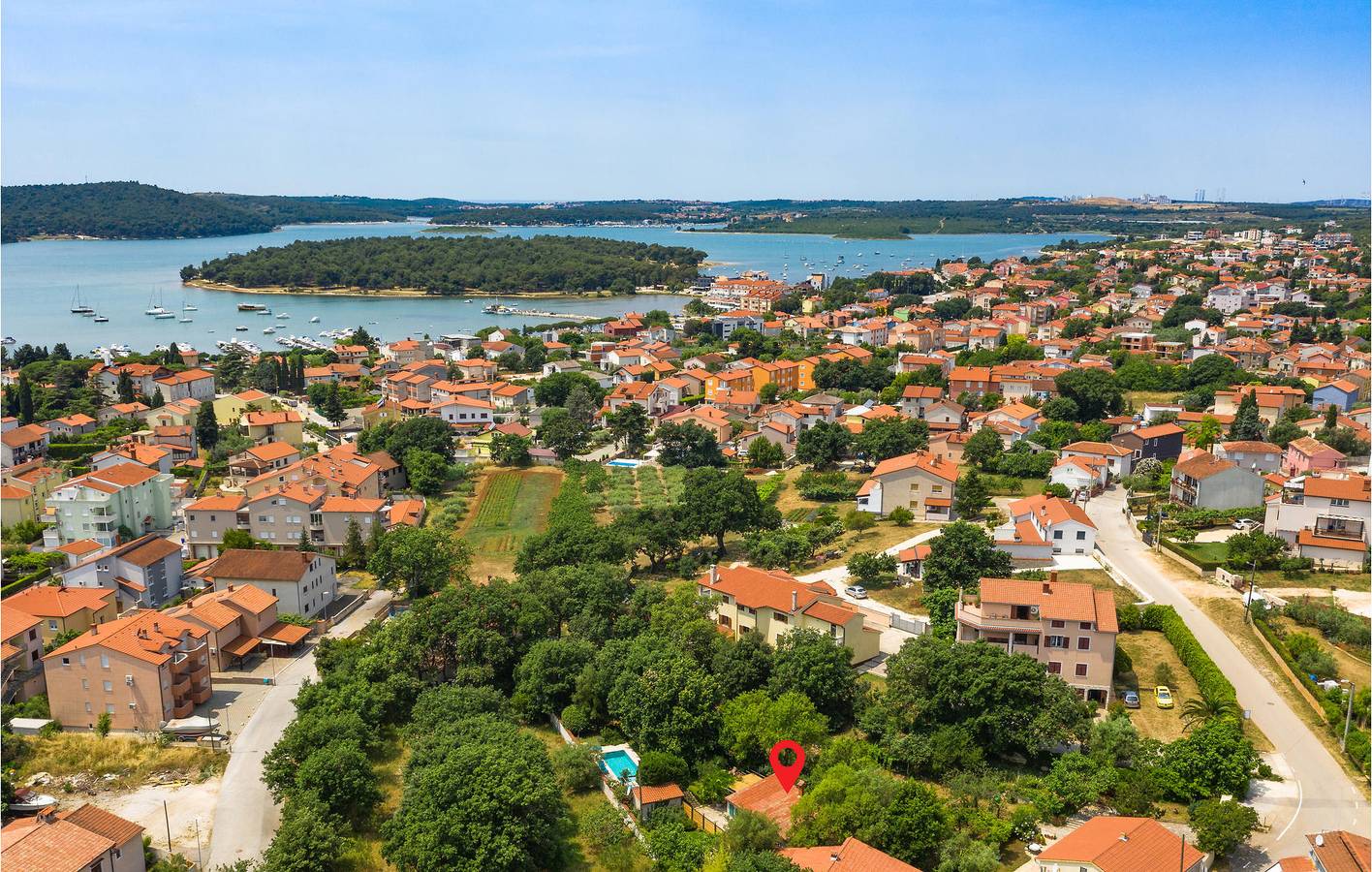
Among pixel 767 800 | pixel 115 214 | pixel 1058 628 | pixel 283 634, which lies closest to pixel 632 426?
pixel 283 634

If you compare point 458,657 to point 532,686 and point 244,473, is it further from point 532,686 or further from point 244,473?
point 244,473

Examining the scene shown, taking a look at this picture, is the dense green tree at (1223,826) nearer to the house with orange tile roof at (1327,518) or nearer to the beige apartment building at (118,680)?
the house with orange tile roof at (1327,518)

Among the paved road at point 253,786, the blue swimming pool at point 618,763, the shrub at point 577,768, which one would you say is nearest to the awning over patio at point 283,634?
the paved road at point 253,786

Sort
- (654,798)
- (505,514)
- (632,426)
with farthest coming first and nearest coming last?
(632,426), (505,514), (654,798)

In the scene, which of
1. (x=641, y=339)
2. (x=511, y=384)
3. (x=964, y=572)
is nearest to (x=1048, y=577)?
(x=964, y=572)

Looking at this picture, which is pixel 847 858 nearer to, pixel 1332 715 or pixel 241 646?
pixel 1332 715

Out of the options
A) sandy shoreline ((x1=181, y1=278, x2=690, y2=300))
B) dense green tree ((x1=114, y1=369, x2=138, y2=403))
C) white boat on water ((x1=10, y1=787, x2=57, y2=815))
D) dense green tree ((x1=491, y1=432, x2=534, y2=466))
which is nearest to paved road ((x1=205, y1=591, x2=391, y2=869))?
white boat on water ((x1=10, y1=787, x2=57, y2=815))
